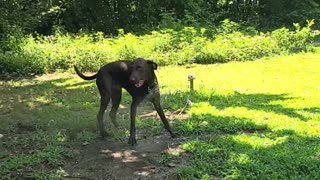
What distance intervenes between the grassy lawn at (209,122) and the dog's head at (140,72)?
968 millimetres

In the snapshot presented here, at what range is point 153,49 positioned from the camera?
1371cm

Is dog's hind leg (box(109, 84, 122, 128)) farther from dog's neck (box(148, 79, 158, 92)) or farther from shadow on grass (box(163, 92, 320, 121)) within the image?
shadow on grass (box(163, 92, 320, 121))

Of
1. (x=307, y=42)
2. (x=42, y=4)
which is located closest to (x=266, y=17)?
(x=307, y=42)

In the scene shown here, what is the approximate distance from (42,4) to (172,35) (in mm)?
5163

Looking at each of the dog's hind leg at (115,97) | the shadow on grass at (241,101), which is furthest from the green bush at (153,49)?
the dog's hind leg at (115,97)

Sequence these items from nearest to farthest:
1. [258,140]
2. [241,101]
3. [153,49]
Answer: [258,140] < [241,101] < [153,49]

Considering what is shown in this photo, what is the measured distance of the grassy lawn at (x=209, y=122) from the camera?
5551 mm

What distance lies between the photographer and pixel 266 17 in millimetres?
21547

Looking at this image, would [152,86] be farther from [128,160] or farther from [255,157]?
[255,157]

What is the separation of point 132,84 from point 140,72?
0.35 meters

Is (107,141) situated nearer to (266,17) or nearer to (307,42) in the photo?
(307,42)

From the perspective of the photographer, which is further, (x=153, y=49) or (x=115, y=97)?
(x=153, y=49)

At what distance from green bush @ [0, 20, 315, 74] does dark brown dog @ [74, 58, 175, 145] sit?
5862mm

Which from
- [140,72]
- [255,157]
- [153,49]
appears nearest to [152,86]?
[140,72]
